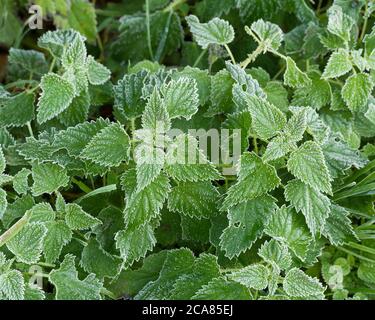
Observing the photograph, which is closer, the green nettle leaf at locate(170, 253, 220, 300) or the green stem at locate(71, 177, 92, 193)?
the green nettle leaf at locate(170, 253, 220, 300)

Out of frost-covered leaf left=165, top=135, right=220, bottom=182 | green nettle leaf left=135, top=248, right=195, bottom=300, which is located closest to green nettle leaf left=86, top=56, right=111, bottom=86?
frost-covered leaf left=165, top=135, right=220, bottom=182

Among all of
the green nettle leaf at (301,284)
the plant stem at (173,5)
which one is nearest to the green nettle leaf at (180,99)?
the green nettle leaf at (301,284)

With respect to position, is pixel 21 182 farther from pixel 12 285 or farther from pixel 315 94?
pixel 315 94

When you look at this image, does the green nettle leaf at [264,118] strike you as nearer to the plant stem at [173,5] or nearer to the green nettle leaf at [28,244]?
the green nettle leaf at [28,244]

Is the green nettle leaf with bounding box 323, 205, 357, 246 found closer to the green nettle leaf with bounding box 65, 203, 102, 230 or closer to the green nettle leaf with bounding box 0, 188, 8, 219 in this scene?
the green nettle leaf with bounding box 65, 203, 102, 230
